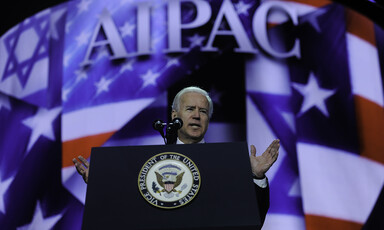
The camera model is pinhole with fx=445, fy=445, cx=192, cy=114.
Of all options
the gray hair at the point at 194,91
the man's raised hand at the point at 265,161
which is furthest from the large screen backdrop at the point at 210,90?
the man's raised hand at the point at 265,161

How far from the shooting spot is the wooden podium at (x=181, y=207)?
1202 mm

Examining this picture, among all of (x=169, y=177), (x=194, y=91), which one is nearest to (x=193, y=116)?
(x=194, y=91)

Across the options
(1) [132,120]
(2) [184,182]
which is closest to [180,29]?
(1) [132,120]

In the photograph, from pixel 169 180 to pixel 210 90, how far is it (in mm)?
3198

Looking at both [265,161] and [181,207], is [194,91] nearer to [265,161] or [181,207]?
[265,161]

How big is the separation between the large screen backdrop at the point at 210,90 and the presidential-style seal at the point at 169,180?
295 cm

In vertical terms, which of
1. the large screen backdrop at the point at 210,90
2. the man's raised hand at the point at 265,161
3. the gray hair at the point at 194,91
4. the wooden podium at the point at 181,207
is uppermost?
the large screen backdrop at the point at 210,90

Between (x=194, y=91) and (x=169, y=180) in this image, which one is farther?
(x=194, y=91)

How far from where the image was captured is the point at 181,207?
123cm

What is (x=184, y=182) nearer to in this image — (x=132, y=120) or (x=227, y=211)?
(x=227, y=211)

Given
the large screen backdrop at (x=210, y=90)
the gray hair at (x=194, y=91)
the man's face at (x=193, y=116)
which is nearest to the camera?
the man's face at (x=193, y=116)

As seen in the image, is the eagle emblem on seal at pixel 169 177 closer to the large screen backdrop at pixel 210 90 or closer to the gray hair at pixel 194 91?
the gray hair at pixel 194 91

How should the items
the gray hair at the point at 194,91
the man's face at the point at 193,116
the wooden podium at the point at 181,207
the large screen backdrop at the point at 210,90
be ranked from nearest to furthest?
the wooden podium at the point at 181,207
the man's face at the point at 193,116
the gray hair at the point at 194,91
the large screen backdrop at the point at 210,90

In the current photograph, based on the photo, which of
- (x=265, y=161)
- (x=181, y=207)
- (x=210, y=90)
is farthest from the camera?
(x=210, y=90)
